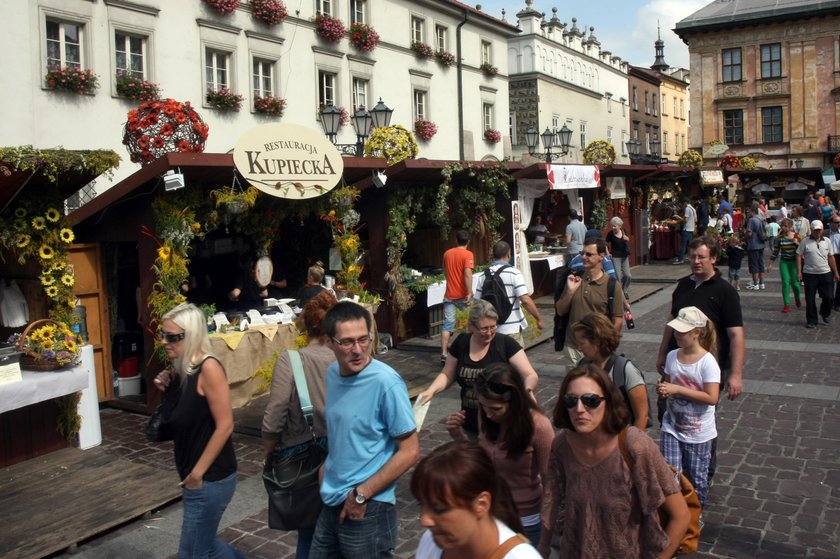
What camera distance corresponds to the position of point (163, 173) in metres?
8.44

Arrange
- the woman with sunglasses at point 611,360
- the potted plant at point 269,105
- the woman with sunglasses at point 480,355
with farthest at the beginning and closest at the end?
1. the potted plant at point 269,105
2. the woman with sunglasses at point 480,355
3. the woman with sunglasses at point 611,360

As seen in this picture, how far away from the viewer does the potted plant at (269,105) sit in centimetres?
2256

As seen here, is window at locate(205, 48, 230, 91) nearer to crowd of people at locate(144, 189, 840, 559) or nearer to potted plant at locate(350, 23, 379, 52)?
potted plant at locate(350, 23, 379, 52)

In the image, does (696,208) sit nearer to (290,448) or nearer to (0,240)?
(0,240)

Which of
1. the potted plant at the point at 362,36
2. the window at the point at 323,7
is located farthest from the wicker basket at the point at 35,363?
the potted plant at the point at 362,36

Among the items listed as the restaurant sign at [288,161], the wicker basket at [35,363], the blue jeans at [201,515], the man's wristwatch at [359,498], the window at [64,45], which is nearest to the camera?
the man's wristwatch at [359,498]

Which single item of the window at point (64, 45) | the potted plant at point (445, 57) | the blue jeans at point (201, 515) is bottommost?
the blue jeans at point (201, 515)

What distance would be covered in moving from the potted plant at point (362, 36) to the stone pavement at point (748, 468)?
17.3 meters

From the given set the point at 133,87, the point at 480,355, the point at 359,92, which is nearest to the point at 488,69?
the point at 359,92

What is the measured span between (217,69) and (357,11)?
7.07m

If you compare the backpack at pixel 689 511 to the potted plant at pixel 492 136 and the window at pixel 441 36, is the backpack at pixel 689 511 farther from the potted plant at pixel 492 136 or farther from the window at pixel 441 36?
the potted plant at pixel 492 136

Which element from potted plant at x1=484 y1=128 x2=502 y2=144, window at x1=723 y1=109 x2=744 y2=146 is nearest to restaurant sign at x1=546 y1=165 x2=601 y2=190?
potted plant at x1=484 y1=128 x2=502 y2=144

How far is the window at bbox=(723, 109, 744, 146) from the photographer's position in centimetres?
5125

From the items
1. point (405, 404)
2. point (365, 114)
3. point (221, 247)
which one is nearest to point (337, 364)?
point (405, 404)
